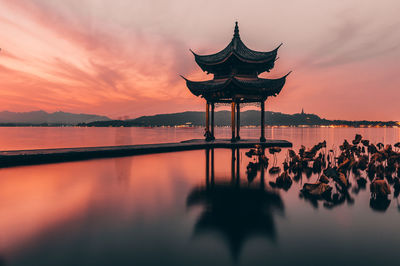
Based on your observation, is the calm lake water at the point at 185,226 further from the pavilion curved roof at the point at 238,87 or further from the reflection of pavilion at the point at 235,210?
the pavilion curved roof at the point at 238,87

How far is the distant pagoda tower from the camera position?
20078 mm

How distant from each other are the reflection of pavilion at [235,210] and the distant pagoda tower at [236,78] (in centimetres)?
1300

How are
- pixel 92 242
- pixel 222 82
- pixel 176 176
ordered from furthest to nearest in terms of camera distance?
pixel 222 82 → pixel 176 176 → pixel 92 242

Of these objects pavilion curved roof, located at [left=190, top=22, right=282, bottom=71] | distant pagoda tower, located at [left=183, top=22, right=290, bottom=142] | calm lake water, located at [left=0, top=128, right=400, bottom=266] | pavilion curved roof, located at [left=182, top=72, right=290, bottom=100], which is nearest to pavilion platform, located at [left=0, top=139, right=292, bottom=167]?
distant pagoda tower, located at [left=183, top=22, right=290, bottom=142]

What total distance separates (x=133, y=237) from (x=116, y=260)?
744mm

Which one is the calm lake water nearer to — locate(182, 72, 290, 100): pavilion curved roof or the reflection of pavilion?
the reflection of pavilion

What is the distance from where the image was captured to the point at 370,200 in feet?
22.1

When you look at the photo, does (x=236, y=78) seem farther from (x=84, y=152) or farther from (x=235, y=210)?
(x=235, y=210)

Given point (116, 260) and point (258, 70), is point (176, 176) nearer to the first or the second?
point (116, 260)

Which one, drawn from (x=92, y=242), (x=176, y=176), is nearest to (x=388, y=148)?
(x=176, y=176)

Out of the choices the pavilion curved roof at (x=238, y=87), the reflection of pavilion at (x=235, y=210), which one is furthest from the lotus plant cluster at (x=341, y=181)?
the pavilion curved roof at (x=238, y=87)

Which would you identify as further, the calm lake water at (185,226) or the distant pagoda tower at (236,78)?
the distant pagoda tower at (236,78)

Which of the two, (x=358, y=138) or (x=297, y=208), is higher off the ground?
(x=358, y=138)

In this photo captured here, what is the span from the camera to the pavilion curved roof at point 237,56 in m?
20.2
